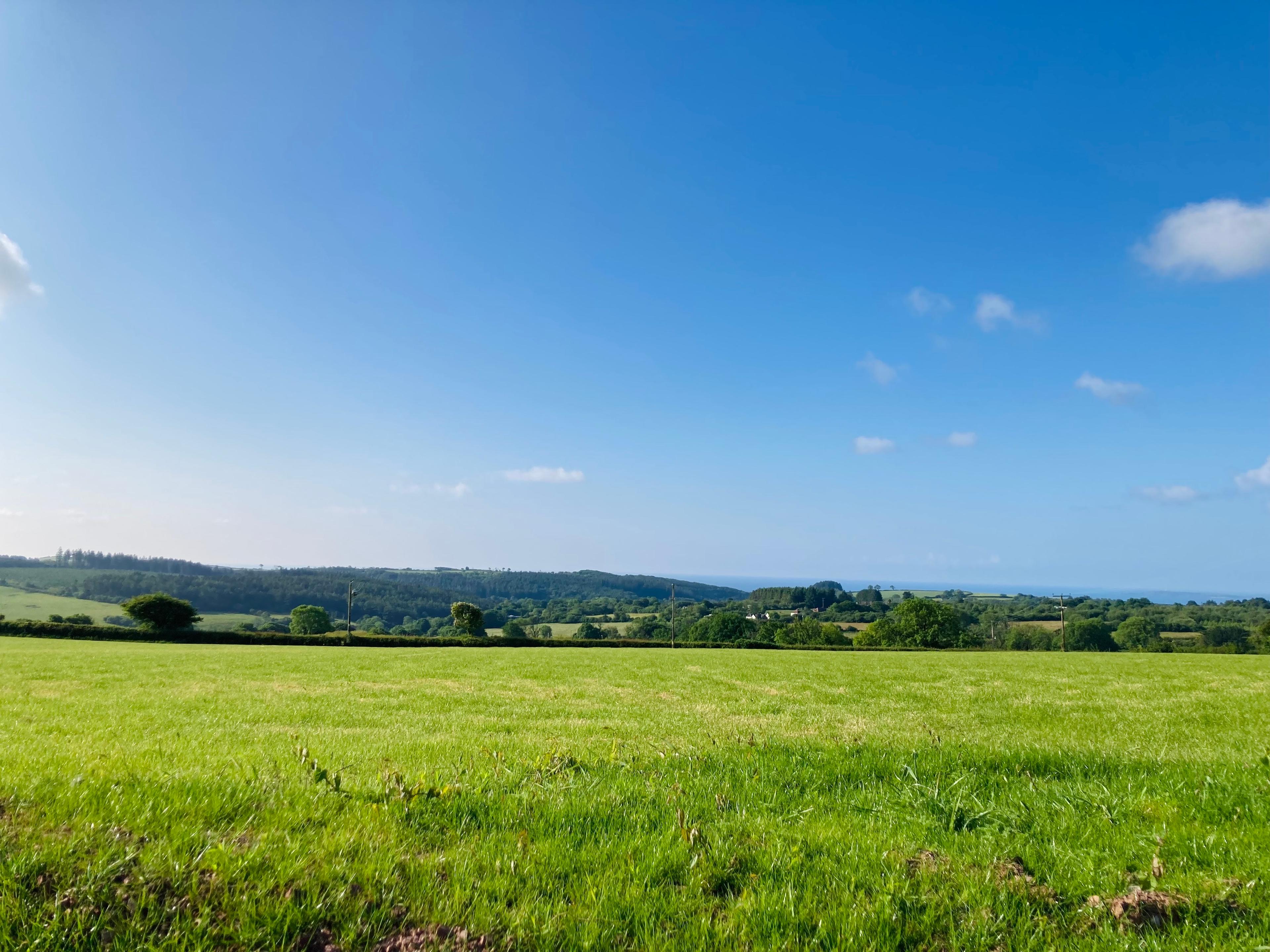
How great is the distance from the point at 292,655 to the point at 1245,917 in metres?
45.8

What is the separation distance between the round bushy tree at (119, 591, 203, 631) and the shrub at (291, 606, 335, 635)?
127 ft

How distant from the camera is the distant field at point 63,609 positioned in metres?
122

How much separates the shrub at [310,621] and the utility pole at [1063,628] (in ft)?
367

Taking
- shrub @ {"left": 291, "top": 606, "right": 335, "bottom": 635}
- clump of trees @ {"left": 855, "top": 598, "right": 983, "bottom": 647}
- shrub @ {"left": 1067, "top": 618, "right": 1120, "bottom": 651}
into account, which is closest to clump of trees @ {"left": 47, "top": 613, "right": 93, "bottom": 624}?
shrub @ {"left": 291, "top": 606, "right": 335, "bottom": 635}

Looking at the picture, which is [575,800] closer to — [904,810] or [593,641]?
[904,810]

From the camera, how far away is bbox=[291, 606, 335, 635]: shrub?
11025 cm

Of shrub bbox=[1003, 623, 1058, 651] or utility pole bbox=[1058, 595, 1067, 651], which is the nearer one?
utility pole bbox=[1058, 595, 1067, 651]

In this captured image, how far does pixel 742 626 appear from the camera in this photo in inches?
4358

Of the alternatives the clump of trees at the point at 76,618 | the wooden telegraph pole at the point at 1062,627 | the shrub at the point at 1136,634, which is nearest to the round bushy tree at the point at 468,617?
the clump of trees at the point at 76,618

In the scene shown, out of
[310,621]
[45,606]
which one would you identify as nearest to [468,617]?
[310,621]

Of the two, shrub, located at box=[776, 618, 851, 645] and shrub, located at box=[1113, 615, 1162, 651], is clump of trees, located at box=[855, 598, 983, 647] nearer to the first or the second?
shrub, located at box=[776, 618, 851, 645]

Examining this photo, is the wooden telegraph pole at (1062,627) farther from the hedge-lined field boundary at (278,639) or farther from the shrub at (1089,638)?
the hedge-lined field boundary at (278,639)

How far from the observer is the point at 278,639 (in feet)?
230

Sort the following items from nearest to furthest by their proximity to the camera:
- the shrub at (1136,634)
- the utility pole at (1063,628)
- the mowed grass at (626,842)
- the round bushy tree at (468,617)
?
the mowed grass at (626,842)
the round bushy tree at (468,617)
the utility pole at (1063,628)
the shrub at (1136,634)
